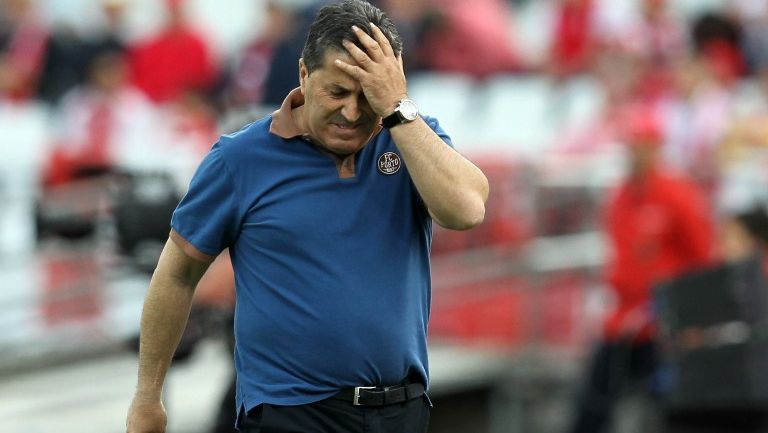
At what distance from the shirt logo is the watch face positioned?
0.23 meters

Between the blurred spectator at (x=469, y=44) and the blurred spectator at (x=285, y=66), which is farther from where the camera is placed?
the blurred spectator at (x=469, y=44)

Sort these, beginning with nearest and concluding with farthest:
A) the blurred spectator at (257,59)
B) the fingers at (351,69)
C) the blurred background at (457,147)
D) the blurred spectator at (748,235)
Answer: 1. the fingers at (351,69)
2. the blurred spectator at (748,235)
3. the blurred background at (457,147)
4. the blurred spectator at (257,59)

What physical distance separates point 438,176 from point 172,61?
9.78m

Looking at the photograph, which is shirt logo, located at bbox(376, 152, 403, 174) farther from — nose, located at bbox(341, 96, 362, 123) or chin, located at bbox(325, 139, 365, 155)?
nose, located at bbox(341, 96, 362, 123)

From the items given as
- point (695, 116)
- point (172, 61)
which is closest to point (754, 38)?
point (695, 116)

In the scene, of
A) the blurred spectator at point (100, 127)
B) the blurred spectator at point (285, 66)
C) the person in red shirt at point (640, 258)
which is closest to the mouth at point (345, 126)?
the person in red shirt at point (640, 258)

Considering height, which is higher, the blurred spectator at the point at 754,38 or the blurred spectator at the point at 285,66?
the blurred spectator at the point at 754,38

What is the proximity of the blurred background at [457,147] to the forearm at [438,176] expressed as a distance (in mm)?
2933

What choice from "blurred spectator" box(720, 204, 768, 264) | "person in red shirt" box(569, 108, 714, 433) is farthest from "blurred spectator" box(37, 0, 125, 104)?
"blurred spectator" box(720, 204, 768, 264)

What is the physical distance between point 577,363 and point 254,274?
6.72m

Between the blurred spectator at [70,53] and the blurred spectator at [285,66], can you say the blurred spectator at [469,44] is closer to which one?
the blurred spectator at [285,66]

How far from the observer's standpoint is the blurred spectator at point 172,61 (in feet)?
43.7

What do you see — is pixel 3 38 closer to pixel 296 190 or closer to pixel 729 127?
pixel 729 127

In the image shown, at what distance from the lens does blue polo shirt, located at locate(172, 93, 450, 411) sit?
4.05m
